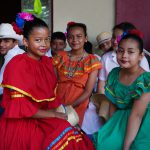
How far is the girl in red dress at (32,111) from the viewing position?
2.23 m

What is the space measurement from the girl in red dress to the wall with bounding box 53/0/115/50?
8.80ft

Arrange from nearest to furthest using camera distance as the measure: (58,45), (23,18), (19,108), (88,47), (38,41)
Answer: (19,108) → (38,41) → (23,18) → (58,45) → (88,47)

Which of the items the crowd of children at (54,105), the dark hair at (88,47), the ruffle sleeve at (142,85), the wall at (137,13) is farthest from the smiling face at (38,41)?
the wall at (137,13)

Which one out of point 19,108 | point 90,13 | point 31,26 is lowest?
point 19,108

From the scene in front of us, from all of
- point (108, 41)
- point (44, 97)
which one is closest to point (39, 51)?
point (44, 97)

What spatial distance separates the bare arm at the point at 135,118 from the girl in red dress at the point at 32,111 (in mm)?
272

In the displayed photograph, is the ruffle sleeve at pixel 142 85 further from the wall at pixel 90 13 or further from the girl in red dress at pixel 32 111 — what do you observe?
the wall at pixel 90 13

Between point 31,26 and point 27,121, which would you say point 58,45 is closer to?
point 31,26

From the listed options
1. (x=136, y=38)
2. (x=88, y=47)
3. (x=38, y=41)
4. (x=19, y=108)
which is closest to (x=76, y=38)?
(x=38, y=41)

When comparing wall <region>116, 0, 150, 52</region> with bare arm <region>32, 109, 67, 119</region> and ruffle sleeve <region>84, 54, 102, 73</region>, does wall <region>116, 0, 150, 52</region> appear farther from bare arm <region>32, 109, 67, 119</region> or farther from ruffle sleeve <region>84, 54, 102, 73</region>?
bare arm <region>32, 109, 67, 119</region>

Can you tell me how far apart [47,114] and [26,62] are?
0.41 meters

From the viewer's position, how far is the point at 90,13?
507 centimetres

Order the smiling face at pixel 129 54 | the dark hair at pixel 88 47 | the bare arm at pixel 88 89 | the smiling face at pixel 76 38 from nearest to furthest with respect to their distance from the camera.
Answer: the smiling face at pixel 129 54 < the bare arm at pixel 88 89 < the smiling face at pixel 76 38 < the dark hair at pixel 88 47

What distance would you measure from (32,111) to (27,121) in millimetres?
108
